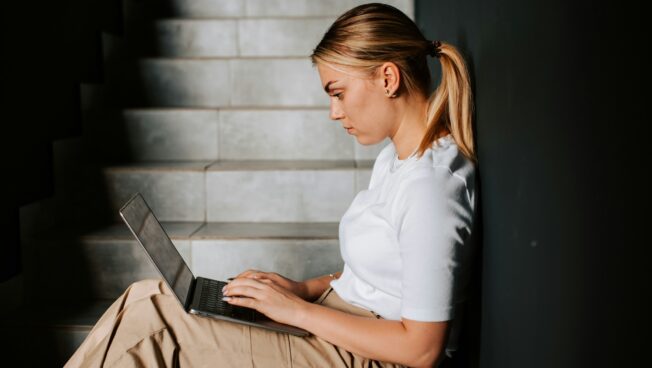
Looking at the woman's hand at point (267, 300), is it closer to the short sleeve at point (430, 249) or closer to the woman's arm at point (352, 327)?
the woman's arm at point (352, 327)

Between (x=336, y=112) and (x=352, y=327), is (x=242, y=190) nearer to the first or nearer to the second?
(x=336, y=112)

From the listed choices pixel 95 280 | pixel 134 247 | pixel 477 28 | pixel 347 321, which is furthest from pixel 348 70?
pixel 95 280

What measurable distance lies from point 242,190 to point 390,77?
1005mm

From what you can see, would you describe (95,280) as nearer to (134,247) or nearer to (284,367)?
(134,247)

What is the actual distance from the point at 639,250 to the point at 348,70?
73 cm

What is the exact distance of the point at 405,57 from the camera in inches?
43.0

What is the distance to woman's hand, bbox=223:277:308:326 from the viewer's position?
3.56 ft

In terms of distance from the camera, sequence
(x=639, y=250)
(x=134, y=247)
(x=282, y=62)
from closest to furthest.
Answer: (x=639, y=250)
(x=134, y=247)
(x=282, y=62)

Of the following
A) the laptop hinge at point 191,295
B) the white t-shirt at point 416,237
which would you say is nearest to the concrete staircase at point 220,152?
the laptop hinge at point 191,295

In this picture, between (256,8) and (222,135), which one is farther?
(256,8)

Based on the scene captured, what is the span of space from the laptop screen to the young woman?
0.04 m

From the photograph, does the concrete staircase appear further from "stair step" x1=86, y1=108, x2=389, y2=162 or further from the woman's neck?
the woman's neck

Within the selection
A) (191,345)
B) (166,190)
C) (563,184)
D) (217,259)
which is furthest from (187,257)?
(563,184)

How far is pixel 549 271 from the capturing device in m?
0.67
